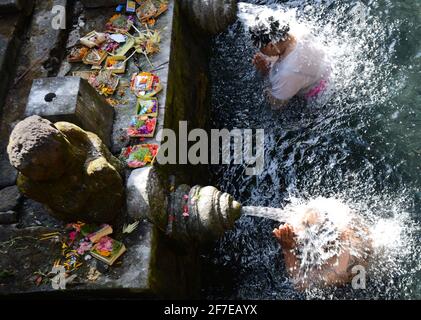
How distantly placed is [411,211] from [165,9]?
343 centimetres

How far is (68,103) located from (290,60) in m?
2.15

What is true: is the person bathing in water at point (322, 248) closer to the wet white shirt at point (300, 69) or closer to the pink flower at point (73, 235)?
the wet white shirt at point (300, 69)

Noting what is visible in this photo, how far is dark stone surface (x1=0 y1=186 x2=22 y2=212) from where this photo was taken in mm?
4258

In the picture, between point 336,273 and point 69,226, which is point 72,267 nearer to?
point 69,226

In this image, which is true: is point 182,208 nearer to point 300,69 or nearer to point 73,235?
point 73,235

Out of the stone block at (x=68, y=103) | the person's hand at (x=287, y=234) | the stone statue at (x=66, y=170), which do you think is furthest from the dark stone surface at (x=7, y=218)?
the person's hand at (x=287, y=234)

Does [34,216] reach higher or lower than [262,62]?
lower

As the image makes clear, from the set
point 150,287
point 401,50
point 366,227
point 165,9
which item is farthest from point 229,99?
point 150,287

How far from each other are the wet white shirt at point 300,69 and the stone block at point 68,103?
1.84 meters

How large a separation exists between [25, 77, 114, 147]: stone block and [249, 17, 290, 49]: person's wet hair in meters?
1.67

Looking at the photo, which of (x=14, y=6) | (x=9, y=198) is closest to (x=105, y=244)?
(x=9, y=198)

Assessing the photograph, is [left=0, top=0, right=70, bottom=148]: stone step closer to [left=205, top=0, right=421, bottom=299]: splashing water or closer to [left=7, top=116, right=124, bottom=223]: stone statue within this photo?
[left=7, top=116, right=124, bottom=223]: stone statue

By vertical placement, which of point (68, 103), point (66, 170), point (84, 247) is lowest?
point (84, 247)

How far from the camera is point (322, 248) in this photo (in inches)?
Result: 149
